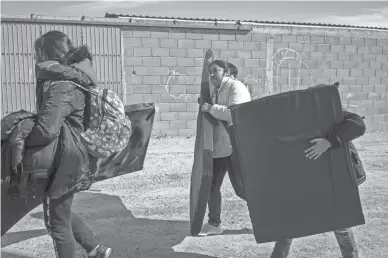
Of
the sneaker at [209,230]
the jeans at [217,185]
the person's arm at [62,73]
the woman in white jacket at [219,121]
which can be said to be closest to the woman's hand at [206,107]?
the woman in white jacket at [219,121]

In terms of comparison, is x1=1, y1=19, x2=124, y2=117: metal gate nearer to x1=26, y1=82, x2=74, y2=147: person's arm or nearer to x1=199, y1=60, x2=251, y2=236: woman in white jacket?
x1=199, y1=60, x2=251, y2=236: woman in white jacket

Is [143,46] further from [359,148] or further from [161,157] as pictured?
[359,148]

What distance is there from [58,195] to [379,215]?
3.16 metres

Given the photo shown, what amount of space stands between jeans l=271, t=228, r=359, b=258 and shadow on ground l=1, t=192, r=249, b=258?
2.09 feet

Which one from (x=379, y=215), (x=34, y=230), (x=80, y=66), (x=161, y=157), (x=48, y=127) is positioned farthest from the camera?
(x=161, y=157)

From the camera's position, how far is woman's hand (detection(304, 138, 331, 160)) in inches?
112

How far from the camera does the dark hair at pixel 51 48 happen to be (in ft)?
9.00

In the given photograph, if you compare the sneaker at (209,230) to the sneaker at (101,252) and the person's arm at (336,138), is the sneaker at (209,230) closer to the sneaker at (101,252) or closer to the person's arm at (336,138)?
the sneaker at (101,252)

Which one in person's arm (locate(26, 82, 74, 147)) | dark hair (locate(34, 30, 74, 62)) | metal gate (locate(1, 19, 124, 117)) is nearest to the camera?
person's arm (locate(26, 82, 74, 147))

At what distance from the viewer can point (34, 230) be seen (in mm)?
4156

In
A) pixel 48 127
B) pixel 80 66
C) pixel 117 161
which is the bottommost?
pixel 117 161

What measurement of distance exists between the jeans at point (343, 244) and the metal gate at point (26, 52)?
697 centimetres

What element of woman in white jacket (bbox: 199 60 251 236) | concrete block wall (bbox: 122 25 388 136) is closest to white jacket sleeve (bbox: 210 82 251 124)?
woman in white jacket (bbox: 199 60 251 236)

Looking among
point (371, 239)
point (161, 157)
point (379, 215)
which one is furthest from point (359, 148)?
point (371, 239)
